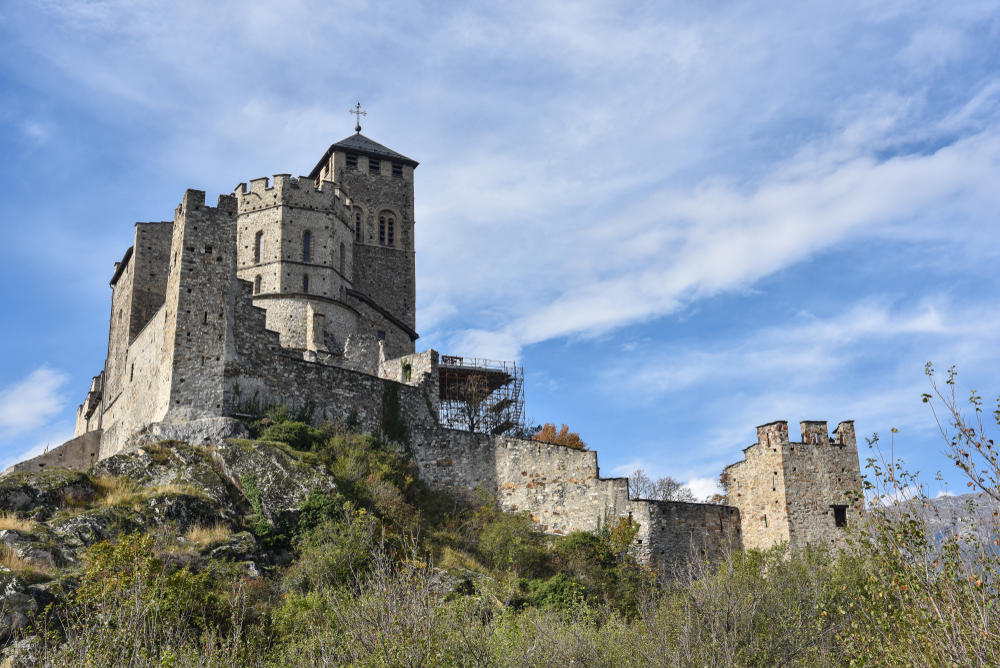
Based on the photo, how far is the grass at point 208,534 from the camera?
23.7 metres

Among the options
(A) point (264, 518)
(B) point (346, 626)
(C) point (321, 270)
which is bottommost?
(B) point (346, 626)

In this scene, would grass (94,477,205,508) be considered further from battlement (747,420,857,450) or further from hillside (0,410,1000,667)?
battlement (747,420,857,450)

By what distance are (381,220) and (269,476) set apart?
28.6 meters

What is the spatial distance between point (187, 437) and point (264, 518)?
466 centimetres

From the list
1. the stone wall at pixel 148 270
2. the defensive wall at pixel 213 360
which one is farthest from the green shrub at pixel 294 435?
the stone wall at pixel 148 270

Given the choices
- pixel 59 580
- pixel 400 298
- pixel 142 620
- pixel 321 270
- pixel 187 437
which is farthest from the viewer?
pixel 400 298

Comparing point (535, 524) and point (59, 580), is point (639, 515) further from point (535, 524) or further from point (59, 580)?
point (59, 580)

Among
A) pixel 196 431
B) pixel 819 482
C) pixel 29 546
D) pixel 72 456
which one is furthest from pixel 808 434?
pixel 72 456

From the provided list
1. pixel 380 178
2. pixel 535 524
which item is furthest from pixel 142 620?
pixel 380 178

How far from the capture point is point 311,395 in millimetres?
32500

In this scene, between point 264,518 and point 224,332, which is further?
point 224,332

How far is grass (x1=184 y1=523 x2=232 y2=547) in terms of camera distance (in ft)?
77.7

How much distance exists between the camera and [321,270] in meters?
44.1

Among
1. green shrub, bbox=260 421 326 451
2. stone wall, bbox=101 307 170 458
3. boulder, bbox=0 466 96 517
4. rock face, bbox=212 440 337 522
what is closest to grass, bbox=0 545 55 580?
boulder, bbox=0 466 96 517
